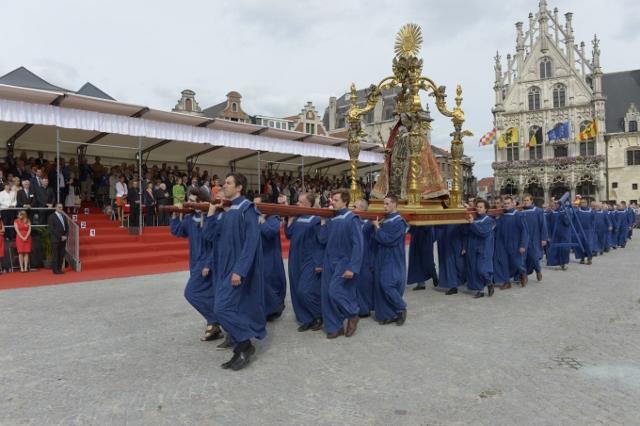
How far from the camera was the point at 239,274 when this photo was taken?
446cm

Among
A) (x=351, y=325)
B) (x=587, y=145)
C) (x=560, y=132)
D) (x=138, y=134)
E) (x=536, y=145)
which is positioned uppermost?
(x=560, y=132)

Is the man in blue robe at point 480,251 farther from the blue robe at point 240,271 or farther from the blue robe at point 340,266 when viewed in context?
the blue robe at point 240,271

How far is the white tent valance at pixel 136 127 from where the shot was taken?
10617mm

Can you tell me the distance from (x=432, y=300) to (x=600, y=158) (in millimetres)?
44731

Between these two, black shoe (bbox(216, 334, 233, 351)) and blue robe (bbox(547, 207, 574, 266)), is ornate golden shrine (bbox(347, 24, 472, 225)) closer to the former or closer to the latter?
black shoe (bbox(216, 334, 233, 351))

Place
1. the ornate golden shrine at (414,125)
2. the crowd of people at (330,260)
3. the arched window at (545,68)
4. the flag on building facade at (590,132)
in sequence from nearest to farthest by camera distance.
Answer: the crowd of people at (330,260)
the ornate golden shrine at (414,125)
the flag on building facade at (590,132)
the arched window at (545,68)

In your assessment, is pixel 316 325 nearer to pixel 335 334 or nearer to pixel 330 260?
pixel 335 334

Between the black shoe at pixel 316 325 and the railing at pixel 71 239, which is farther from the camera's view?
the railing at pixel 71 239

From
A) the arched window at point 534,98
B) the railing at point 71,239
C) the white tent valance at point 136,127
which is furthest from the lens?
the arched window at point 534,98

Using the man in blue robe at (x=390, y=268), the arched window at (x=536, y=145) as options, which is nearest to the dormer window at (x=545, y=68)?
the arched window at (x=536, y=145)

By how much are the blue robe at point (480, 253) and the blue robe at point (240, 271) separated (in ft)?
15.8

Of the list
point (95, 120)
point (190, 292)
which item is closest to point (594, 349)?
point (190, 292)

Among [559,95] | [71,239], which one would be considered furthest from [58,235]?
[559,95]

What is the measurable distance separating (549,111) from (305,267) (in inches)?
1884
